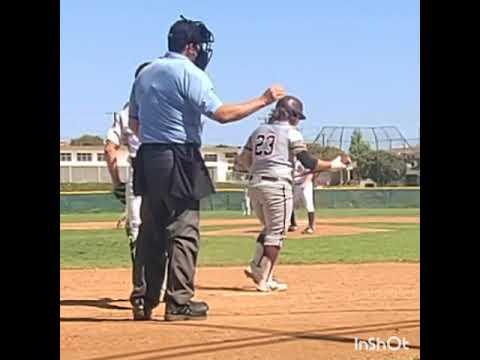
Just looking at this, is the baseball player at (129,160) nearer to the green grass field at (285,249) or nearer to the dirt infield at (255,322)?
the dirt infield at (255,322)

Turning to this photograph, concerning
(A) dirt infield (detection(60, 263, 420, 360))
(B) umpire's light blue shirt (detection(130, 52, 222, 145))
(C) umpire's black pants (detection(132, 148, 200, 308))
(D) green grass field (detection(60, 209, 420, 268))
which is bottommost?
(D) green grass field (detection(60, 209, 420, 268))

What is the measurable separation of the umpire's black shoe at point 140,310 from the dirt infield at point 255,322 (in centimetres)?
6

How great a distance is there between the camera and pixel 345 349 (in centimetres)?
454

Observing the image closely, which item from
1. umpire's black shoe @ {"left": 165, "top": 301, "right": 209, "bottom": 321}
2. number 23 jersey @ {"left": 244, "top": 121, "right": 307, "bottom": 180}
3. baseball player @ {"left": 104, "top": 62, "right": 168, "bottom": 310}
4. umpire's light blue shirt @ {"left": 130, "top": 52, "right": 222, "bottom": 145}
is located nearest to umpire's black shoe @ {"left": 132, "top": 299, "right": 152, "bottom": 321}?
umpire's black shoe @ {"left": 165, "top": 301, "right": 209, "bottom": 321}

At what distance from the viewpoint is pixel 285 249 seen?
13.8m

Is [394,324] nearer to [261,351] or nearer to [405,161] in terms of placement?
[261,351]

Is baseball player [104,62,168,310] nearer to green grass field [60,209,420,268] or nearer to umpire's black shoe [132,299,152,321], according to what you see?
umpire's black shoe [132,299,152,321]

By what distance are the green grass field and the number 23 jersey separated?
372 centimetres

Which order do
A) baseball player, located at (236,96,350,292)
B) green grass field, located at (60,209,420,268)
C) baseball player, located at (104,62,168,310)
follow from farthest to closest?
green grass field, located at (60,209,420,268), baseball player, located at (236,96,350,292), baseball player, located at (104,62,168,310)

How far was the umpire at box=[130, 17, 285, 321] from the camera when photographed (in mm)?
5832

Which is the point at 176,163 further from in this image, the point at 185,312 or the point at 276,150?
the point at 276,150

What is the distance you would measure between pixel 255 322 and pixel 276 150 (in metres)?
2.46

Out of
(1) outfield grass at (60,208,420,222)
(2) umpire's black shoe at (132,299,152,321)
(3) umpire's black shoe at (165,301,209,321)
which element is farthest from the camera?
(1) outfield grass at (60,208,420,222)
